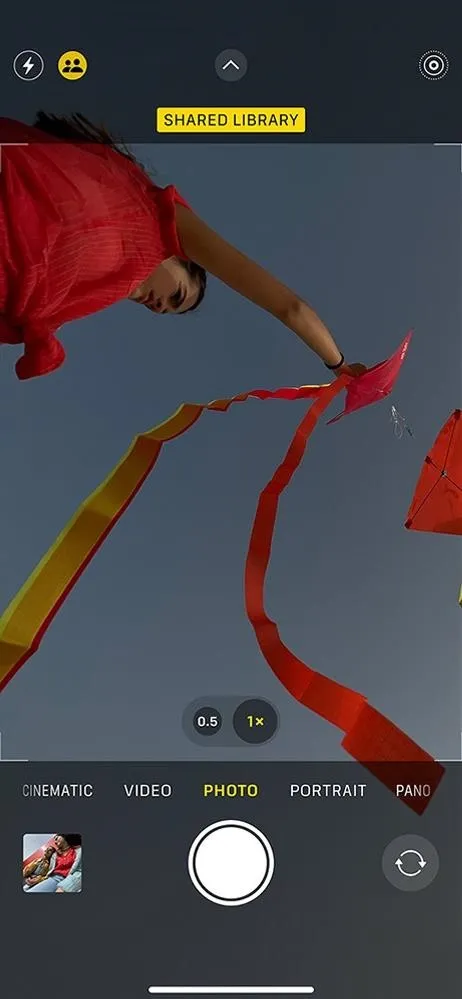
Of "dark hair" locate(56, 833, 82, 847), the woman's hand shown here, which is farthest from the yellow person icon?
"dark hair" locate(56, 833, 82, 847)

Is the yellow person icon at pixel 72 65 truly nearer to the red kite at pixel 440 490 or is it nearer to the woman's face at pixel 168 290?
the woman's face at pixel 168 290

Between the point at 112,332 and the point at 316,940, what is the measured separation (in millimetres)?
426

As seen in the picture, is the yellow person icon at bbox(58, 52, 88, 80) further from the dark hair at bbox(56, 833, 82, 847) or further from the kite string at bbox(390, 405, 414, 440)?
the dark hair at bbox(56, 833, 82, 847)

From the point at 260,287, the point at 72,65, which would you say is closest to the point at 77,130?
the point at 72,65

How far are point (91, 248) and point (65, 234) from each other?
2 cm

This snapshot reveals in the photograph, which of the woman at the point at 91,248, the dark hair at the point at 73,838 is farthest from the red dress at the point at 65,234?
the dark hair at the point at 73,838

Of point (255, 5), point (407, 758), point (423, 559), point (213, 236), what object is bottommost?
point (407, 758)

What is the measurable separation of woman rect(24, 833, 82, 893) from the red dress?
0.31 metres

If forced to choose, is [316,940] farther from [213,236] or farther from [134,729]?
[213,236]

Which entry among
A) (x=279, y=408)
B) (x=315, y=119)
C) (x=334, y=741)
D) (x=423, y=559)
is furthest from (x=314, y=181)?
(x=334, y=741)

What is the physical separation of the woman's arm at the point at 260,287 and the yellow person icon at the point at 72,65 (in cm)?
11

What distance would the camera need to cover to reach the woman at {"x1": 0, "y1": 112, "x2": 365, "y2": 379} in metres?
0.66

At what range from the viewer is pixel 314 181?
2.23 feet

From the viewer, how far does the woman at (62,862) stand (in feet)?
2.22
